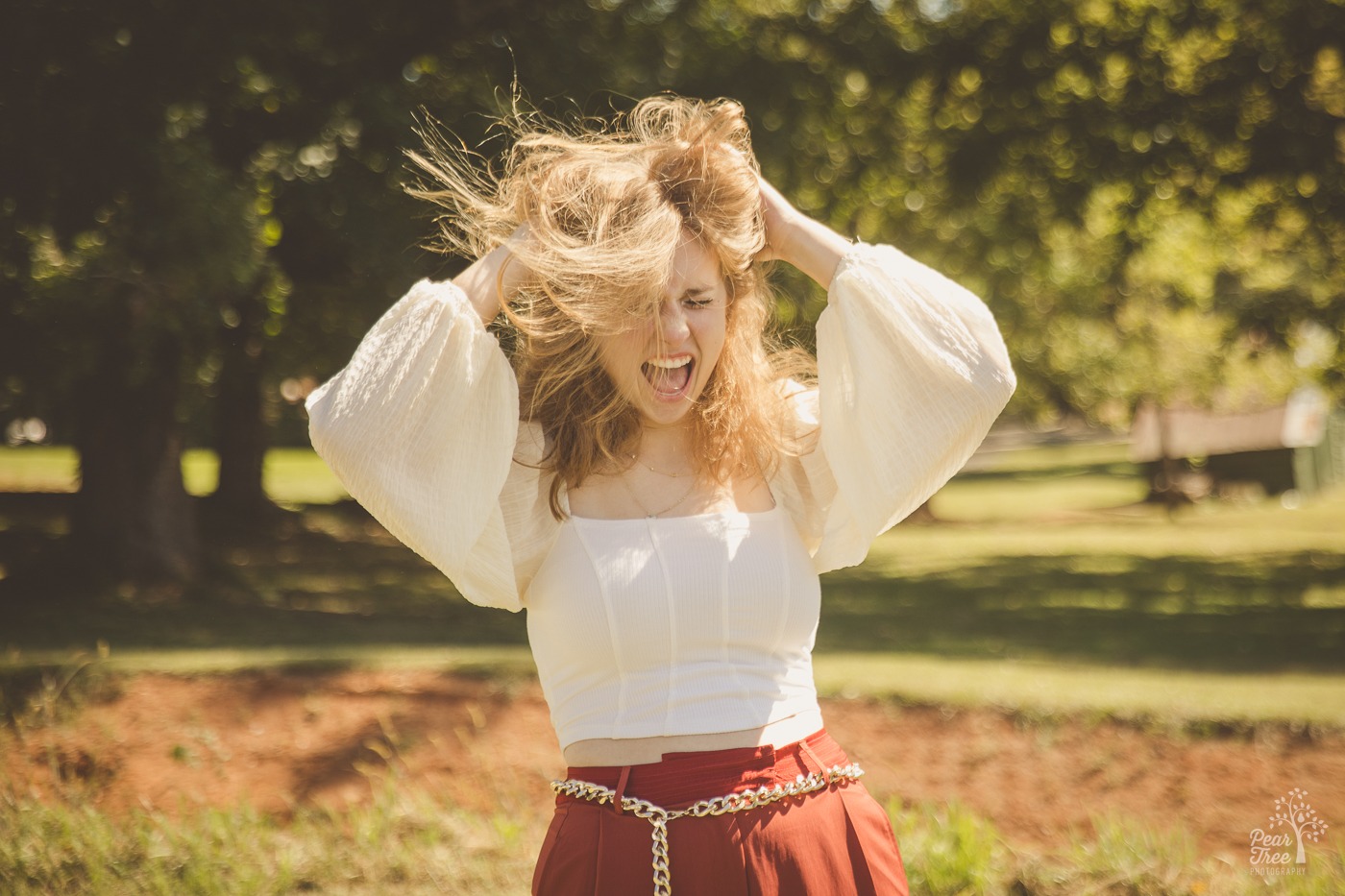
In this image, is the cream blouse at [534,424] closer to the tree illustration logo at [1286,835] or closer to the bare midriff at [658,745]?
the bare midriff at [658,745]

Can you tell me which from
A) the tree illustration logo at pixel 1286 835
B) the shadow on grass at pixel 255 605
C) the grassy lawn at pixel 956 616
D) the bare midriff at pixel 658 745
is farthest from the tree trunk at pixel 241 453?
the bare midriff at pixel 658 745

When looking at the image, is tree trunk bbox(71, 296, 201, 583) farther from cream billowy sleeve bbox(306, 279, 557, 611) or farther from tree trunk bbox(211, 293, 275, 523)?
cream billowy sleeve bbox(306, 279, 557, 611)

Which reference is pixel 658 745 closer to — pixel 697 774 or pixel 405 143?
pixel 697 774

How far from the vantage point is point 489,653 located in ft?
25.7

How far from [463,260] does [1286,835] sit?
563cm

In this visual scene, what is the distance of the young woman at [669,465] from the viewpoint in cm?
208

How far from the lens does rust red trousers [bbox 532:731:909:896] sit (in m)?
2.01

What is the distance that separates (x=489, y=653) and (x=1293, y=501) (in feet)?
76.0

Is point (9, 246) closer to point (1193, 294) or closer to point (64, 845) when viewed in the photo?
point (64, 845)

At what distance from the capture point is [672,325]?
2.18 metres

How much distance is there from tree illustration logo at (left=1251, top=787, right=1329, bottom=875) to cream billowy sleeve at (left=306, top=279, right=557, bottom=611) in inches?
139

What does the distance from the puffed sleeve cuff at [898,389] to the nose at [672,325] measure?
0.36 metres

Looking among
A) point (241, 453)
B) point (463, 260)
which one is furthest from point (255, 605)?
point (241, 453)

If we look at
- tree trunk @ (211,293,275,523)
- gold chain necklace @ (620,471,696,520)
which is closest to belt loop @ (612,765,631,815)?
gold chain necklace @ (620,471,696,520)
